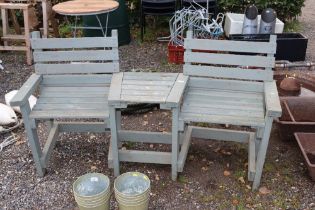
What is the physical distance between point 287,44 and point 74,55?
3.13m

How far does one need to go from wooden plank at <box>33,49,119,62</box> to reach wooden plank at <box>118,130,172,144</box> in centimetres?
63

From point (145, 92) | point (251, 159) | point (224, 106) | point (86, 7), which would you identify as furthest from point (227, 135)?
A: point (86, 7)

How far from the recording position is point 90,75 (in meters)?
3.25

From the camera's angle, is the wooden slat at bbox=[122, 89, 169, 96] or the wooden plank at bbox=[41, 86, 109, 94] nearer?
the wooden slat at bbox=[122, 89, 169, 96]

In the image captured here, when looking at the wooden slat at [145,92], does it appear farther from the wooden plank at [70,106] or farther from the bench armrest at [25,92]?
the bench armrest at [25,92]

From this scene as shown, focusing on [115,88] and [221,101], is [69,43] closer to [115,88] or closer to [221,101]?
[115,88]

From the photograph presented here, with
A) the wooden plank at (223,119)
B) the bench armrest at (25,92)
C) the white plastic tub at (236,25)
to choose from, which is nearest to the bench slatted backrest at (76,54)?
the bench armrest at (25,92)

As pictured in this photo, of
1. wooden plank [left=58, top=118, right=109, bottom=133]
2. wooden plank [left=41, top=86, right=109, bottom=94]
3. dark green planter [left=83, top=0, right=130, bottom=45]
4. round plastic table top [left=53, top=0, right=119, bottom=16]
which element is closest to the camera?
wooden plank [left=41, top=86, right=109, bottom=94]

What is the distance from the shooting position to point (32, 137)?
2.88m

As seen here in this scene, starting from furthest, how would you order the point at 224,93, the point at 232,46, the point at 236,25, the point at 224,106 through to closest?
the point at 236,25 → the point at 224,93 → the point at 232,46 → the point at 224,106

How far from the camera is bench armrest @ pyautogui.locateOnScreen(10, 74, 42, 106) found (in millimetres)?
2695

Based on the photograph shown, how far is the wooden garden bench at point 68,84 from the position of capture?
2.87 meters

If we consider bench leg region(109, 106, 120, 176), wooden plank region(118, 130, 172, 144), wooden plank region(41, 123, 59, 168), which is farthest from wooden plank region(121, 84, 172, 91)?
wooden plank region(41, 123, 59, 168)

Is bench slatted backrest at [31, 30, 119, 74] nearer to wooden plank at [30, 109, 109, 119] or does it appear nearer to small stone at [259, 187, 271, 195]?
wooden plank at [30, 109, 109, 119]
